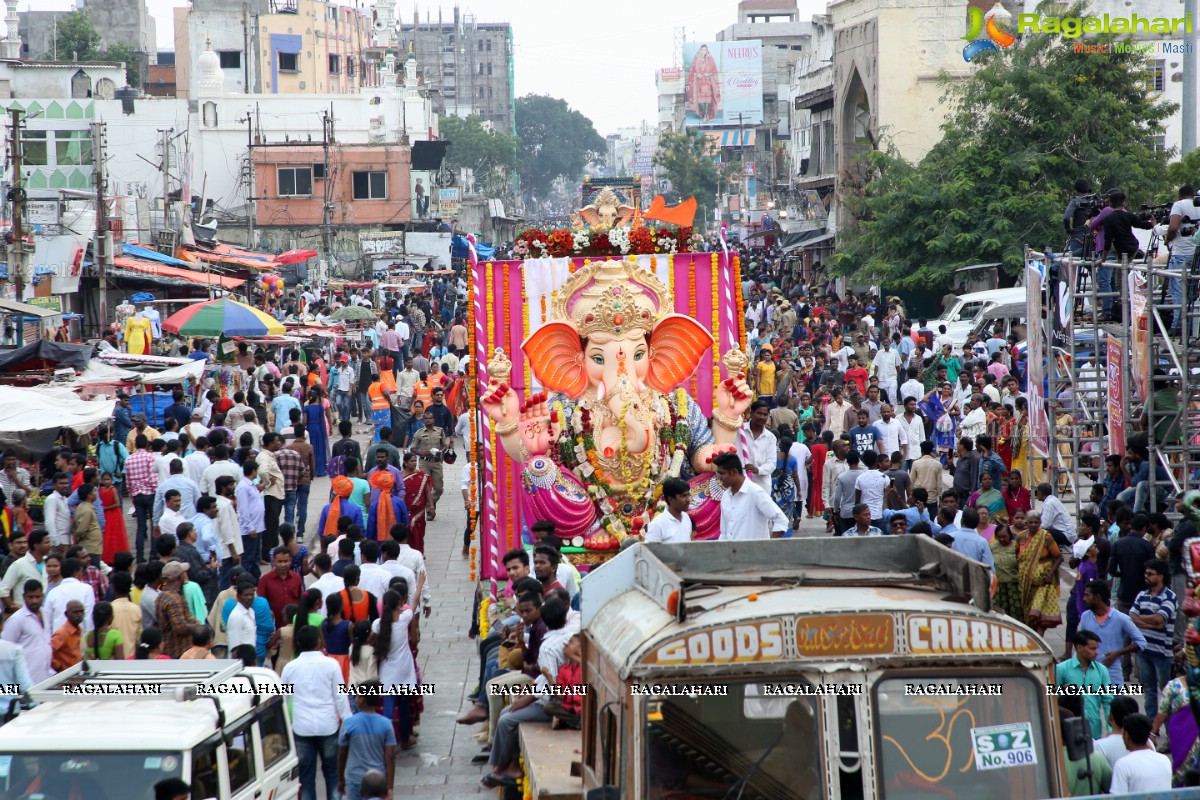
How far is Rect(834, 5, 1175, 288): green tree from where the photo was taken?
29.3 metres

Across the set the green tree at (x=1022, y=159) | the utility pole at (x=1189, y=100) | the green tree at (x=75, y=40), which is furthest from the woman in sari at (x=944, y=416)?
the green tree at (x=75, y=40)

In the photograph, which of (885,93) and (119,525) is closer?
(119,525)

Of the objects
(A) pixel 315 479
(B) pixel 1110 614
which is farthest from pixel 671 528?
(A) pixel 315 479

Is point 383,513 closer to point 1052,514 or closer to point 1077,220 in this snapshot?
point 1052,514

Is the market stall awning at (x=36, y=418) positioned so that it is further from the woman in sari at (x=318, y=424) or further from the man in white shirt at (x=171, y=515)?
the woman in sari at (x=318, y=424)

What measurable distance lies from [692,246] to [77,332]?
739 inches

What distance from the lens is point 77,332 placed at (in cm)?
2873

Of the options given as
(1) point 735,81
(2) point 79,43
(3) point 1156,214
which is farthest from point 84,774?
(1) point 735,81

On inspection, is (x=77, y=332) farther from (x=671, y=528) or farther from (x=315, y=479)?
(x=671, y=528)

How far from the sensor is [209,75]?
52938 millimetres

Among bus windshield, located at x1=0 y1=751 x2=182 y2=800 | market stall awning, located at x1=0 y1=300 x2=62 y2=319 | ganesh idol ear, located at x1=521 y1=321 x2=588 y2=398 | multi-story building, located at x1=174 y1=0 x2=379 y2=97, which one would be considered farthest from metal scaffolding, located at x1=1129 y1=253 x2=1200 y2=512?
multi-story building, located at x1=174 y1=0 x2=379 y2=97

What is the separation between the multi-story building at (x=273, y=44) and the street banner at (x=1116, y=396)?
47.9 m

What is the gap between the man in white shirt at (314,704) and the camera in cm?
819

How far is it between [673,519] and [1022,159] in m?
22.5
